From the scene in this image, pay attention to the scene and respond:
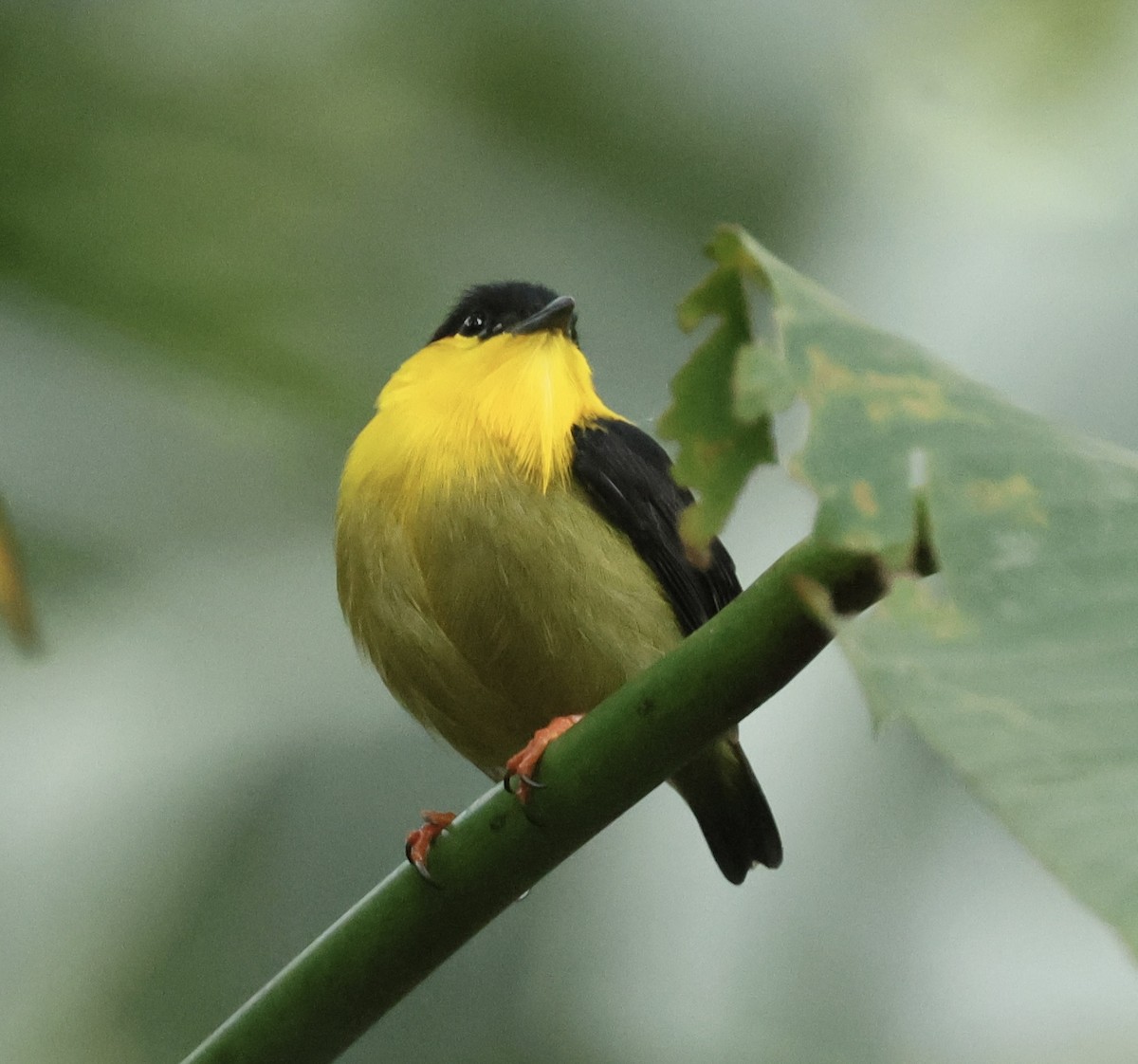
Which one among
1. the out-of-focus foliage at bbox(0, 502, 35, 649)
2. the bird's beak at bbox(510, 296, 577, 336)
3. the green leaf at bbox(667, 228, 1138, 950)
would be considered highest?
the out-of-focus foliage at bbox(0, 502, 35, 649)

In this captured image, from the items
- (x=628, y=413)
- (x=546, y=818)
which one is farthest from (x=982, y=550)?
(x=628, y=413)

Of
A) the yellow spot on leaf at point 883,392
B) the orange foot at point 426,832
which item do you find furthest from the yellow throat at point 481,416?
the yellow spot on leaf at point 883,392

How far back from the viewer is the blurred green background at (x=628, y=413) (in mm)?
3016

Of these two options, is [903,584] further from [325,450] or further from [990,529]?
[325,450]

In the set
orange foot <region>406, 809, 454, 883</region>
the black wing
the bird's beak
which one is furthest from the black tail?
the bird's beak

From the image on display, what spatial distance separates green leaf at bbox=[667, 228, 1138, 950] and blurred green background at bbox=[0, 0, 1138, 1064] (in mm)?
1769

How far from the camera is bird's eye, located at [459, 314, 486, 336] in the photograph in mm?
3518

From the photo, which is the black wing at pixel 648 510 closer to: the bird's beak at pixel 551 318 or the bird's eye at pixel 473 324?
the bird's beak at pixel 551 318

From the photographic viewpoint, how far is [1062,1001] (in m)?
3.88

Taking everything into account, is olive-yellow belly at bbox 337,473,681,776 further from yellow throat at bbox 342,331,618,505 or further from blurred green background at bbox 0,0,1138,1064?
blurred green background at bbox 0,0,1138,1064

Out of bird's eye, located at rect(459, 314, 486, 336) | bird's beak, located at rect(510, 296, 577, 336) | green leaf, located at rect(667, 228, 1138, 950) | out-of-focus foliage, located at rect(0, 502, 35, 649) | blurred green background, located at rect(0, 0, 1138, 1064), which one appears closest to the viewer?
green leaf, located at rect(667, 228, 1138, 950)

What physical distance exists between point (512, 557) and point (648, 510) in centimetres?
36

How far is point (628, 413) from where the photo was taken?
3902mm

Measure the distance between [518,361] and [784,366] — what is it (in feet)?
8.82
